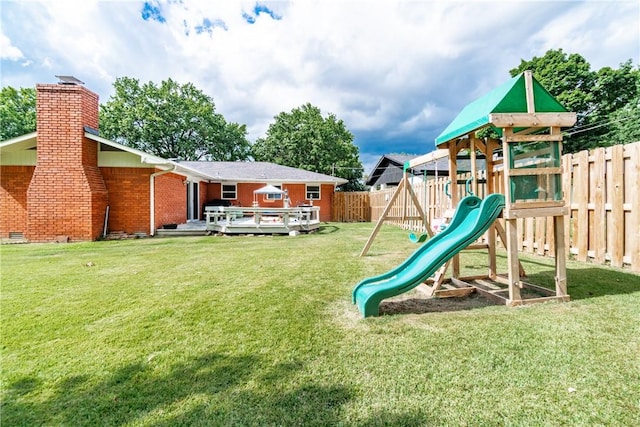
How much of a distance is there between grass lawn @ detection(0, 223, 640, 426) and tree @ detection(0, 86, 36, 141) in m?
38.0

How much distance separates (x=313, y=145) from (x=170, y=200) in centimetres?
2258

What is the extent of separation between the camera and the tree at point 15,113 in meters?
29.6

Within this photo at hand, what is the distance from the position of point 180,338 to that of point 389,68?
11934 millimetres

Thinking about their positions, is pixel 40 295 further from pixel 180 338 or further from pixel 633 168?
pixel 633 168

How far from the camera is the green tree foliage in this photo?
21.8 meters

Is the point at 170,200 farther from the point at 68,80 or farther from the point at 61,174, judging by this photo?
the point at 68,80

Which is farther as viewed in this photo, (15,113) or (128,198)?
(15,113)

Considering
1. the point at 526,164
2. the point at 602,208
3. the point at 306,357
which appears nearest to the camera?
the point at 306,357

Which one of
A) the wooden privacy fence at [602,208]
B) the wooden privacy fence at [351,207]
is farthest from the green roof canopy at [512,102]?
the wooden privacy fence at [351,207]

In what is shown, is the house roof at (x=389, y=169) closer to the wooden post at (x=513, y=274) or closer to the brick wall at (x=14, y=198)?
the wooden post at (x=513, y=274)

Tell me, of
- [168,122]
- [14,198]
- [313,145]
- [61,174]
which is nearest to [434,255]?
[61,174]

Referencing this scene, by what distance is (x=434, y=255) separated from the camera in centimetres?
346

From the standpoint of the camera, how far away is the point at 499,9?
21.8 ft

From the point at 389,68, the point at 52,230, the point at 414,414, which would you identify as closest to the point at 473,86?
the point at 389,68
